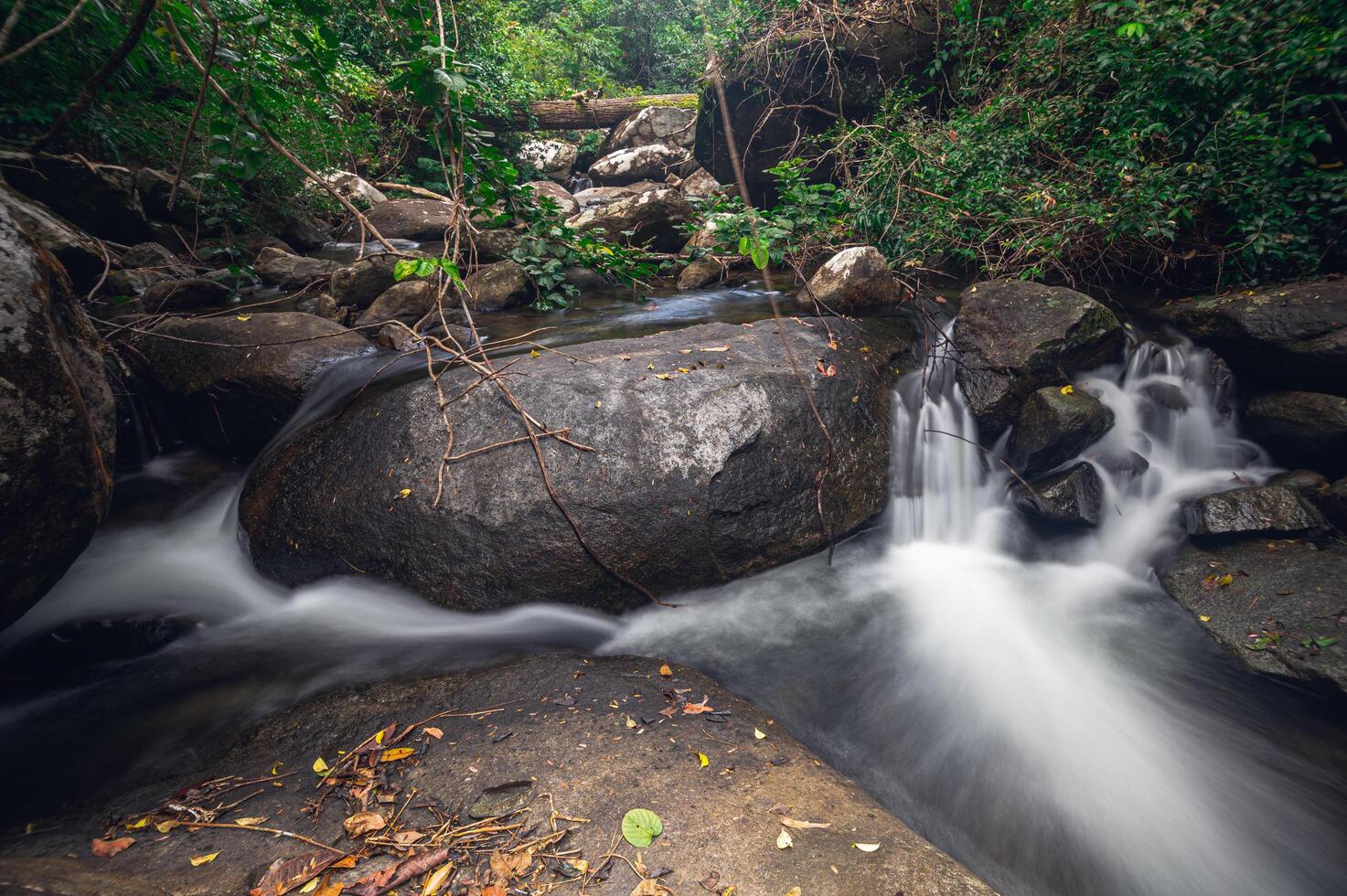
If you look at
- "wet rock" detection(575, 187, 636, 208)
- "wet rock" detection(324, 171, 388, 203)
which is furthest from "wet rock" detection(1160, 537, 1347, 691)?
"wet rock" detection(575, 187, 636, 208)

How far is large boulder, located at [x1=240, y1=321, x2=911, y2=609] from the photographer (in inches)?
137

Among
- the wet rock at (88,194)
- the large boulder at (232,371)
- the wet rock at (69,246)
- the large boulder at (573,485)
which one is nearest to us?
the large boulder at (573,485)

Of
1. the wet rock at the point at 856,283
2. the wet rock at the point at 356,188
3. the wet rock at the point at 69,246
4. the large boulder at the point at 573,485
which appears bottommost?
the large boulder at the point at 573,485

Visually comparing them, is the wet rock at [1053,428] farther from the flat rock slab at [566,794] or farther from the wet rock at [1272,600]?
the flat rock slab at [566,794]

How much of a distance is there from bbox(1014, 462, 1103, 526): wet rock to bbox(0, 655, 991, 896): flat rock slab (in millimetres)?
3187

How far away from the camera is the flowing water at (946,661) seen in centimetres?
263

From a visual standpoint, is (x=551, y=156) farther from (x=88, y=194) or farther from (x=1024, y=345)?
(x=1024, y=345)

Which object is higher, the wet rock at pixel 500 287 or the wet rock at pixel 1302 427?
the wet rock at pixel 500 287

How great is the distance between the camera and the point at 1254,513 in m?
4.04

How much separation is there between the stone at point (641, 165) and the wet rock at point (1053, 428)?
13714 mm

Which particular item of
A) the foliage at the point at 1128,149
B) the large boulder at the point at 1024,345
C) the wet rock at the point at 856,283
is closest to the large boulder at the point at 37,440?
the wet rock at the point at 856,283

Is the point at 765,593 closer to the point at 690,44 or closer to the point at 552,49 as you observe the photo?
the point at 552,49

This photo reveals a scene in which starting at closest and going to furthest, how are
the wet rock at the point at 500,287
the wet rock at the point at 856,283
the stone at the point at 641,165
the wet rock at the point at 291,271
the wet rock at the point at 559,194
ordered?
the wet rock at the point at 856,283 → the wet rock at the point at 500,287 → the wet rock at the point at 291,271 → the wet rock at the point at 559,194 → the stone at the point at 641,165

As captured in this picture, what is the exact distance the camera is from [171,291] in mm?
5848
